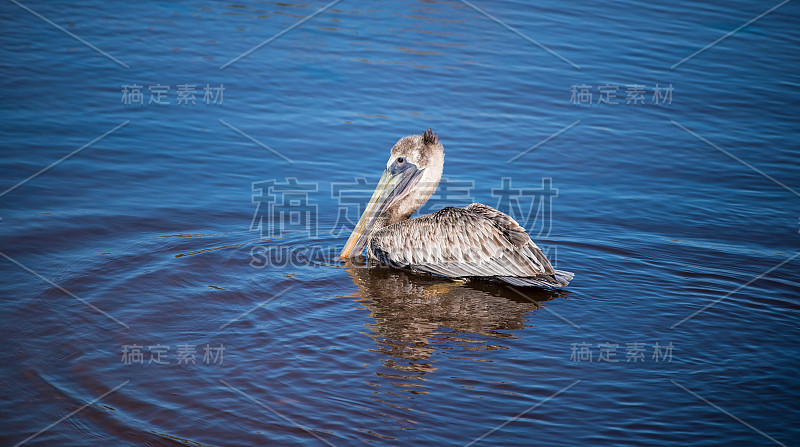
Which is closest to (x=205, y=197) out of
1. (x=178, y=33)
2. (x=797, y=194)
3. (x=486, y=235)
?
(x=486, y=235)

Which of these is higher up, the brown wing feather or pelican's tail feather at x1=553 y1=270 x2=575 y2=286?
the brown wing feather

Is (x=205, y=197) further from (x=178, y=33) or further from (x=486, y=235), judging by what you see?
(x=178, y=33)

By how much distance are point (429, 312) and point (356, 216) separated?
1802 mm

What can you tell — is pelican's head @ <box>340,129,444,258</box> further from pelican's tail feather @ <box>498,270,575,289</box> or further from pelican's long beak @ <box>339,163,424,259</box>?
pelican's tail feather @ <box>498,270,575,289</box>

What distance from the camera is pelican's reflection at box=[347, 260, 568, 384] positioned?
4402 mm

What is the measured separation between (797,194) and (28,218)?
691 cm

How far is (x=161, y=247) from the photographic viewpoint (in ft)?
18.1

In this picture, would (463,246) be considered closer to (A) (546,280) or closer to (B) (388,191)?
(A) (546,280)

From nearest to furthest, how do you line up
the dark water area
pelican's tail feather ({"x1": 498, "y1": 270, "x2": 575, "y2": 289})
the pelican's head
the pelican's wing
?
the dark water area, pelican's tail feather ({"x1": 498, "y1": 270, "x2": 575, "y2": 289}), the pelican's wing, the pelican's head

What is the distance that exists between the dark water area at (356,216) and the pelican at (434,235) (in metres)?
0.16

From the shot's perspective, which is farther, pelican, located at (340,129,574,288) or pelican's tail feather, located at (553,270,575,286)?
pelican, located at (340,129,574,288)

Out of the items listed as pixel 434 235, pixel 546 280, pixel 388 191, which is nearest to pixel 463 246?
pixel 434 235

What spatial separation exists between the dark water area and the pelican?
16cm

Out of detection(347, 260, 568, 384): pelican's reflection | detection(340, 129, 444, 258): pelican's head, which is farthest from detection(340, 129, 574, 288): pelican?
detection(347, 260, 568, 384): pelican's reflection
